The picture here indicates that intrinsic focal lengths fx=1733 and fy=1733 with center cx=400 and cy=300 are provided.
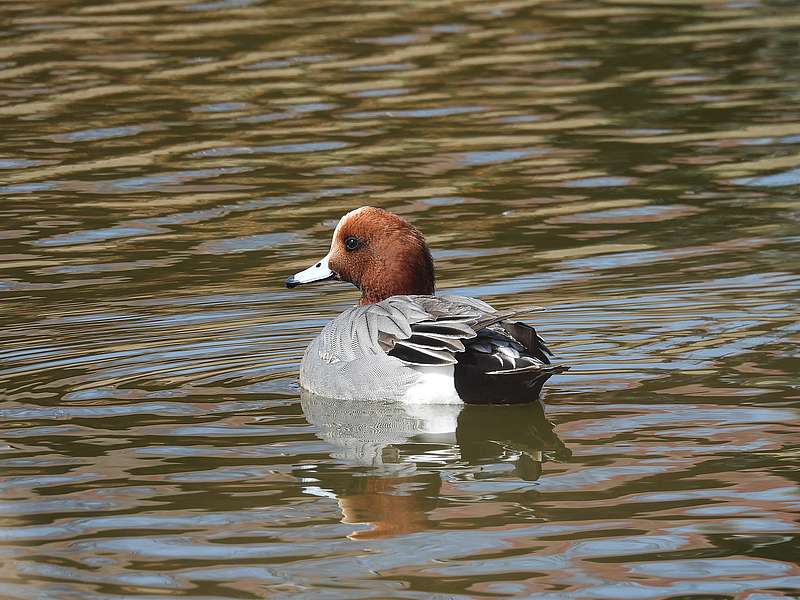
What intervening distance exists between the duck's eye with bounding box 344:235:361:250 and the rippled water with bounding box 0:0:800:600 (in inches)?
21.7

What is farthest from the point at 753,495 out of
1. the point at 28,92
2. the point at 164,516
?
the point at 28,92

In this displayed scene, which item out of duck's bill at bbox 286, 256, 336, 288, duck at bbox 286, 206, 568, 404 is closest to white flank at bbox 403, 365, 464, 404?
duck at bbox 286, 206, 568, 404

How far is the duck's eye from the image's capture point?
7922 millimetres

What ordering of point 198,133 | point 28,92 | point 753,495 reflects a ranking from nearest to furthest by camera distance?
point 753,495 < point 198,133 < point 28,92

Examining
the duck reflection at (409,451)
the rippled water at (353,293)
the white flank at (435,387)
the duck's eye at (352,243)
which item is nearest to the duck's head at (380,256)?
the duck's eye at (352,243)

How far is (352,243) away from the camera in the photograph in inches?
313

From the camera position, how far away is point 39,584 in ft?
16.1

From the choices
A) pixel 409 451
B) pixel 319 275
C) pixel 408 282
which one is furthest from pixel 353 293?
pixel 409 451

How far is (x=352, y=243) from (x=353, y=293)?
143 centimetres

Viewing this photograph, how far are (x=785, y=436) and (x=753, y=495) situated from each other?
72cm

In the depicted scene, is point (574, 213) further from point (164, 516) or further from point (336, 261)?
point (164, 516)

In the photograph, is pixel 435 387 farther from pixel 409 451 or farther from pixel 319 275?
pixel 319 275

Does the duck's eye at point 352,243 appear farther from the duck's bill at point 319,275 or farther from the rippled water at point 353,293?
the rippled water at point 353,293

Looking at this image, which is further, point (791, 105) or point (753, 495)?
point (791, 105)
